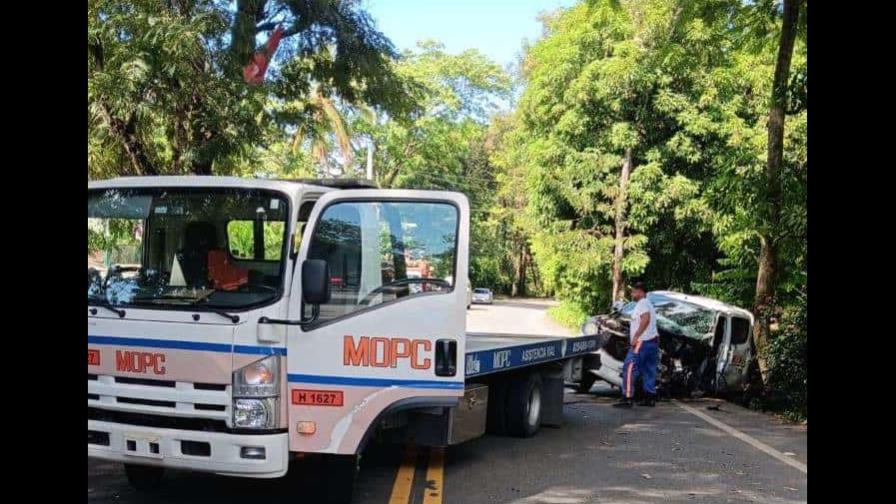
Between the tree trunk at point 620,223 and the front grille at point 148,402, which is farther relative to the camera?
the tree trunk at point 620,223

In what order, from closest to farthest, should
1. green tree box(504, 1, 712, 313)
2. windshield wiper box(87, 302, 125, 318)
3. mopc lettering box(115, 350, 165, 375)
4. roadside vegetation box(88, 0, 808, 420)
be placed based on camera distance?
mopc lettering box(115, 350, 165, 375) → windshield wiper box(87, 302, 125, 318) → roadside vegetation box(88, 0, 808, 420) → green tree box(504, 1, 712, 313)

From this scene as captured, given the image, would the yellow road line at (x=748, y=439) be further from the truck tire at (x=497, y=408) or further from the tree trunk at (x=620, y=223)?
the tree trunk at (x=620, y=223)

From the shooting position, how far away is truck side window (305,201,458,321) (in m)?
5.91

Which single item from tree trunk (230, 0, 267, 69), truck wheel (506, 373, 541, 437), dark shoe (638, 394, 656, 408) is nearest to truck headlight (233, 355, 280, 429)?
truck wheel (506, 373, 541, 437)

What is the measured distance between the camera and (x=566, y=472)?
7.73m

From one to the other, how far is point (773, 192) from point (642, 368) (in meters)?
3.30

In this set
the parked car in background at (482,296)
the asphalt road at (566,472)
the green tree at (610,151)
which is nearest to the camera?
the asphalt road at (566,472)

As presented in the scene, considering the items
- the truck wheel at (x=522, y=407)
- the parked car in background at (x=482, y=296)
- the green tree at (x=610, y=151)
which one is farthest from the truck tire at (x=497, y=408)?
the parked car in background at (x=482, y=296)

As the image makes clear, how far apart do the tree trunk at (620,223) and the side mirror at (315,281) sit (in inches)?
878

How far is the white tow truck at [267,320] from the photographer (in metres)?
5.37

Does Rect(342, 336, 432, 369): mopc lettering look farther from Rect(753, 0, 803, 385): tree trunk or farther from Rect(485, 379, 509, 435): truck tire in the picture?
Rect(753, 0, 803, 385): tree trunk

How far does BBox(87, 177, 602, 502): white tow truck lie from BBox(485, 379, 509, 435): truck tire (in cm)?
277

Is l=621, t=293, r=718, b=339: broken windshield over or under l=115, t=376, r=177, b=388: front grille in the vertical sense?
under
